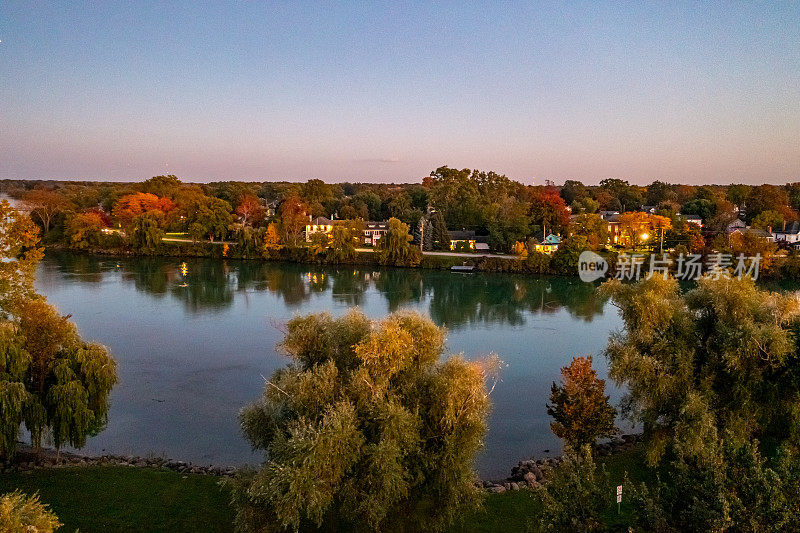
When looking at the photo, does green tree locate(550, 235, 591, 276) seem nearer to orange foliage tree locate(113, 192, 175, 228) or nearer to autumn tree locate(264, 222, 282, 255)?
autumn tree locate(264, 222, 282, 255)

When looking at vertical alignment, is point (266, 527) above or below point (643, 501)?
below

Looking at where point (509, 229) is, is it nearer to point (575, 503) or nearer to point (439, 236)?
point (439, 236)

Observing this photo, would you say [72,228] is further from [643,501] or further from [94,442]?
[643,501]

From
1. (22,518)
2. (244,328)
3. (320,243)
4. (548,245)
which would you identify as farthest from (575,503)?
(320,243)

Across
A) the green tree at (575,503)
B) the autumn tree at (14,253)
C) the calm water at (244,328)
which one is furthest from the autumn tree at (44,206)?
the green tree at (575,503)

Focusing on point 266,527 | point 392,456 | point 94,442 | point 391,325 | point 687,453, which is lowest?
point 94,442

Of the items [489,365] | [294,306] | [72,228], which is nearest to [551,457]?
[489,365]

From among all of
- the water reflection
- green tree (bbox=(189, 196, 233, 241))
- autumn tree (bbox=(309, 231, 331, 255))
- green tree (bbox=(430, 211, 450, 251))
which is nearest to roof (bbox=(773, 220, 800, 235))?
the water reflection

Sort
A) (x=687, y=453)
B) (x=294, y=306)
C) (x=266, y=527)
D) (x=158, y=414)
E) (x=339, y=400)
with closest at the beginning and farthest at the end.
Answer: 1. (x=687, y=453)
2. (x=266, y=527)
3. (x=339, y=400)
4. (x=158, y=414)
5. (x=294, y=306)
